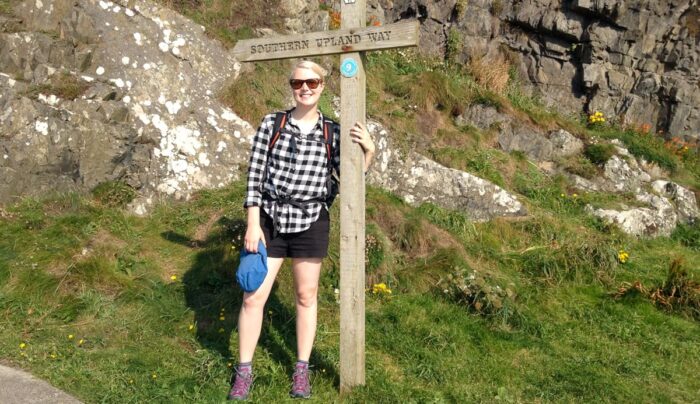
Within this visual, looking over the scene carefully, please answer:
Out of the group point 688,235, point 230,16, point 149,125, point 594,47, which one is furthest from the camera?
point 594,47

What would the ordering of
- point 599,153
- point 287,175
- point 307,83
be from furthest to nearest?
1. point 599,153
2. point 287,175
3. point 307,83

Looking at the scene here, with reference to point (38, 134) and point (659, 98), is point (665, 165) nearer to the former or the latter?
point (659, 98)

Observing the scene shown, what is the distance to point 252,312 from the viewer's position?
12.3ft

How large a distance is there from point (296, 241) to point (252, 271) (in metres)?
0.34

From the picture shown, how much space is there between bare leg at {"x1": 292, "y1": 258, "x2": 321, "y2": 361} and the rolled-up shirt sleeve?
0.49 metres

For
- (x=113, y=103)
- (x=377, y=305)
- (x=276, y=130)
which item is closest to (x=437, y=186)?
(x=377, y=305)

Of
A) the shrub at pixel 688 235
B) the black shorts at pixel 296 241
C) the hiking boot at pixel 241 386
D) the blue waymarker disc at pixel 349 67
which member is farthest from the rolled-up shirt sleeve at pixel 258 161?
the shrub at pixel 688 235

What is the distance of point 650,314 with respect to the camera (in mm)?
5762

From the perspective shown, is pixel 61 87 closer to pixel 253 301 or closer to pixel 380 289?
pixel 380 289

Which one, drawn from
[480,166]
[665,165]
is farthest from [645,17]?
[480,166]

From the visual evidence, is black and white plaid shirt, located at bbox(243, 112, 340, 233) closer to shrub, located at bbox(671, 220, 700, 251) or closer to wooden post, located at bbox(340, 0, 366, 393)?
wooden post, located at bbox(340, 0, 366, 393)

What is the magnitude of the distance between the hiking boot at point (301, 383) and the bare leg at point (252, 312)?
34 centimetres

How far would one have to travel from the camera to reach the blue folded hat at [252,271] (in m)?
3.60

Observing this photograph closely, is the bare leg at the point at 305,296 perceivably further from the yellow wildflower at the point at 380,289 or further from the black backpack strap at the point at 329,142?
the yellow wildflower at the point at 380,289
